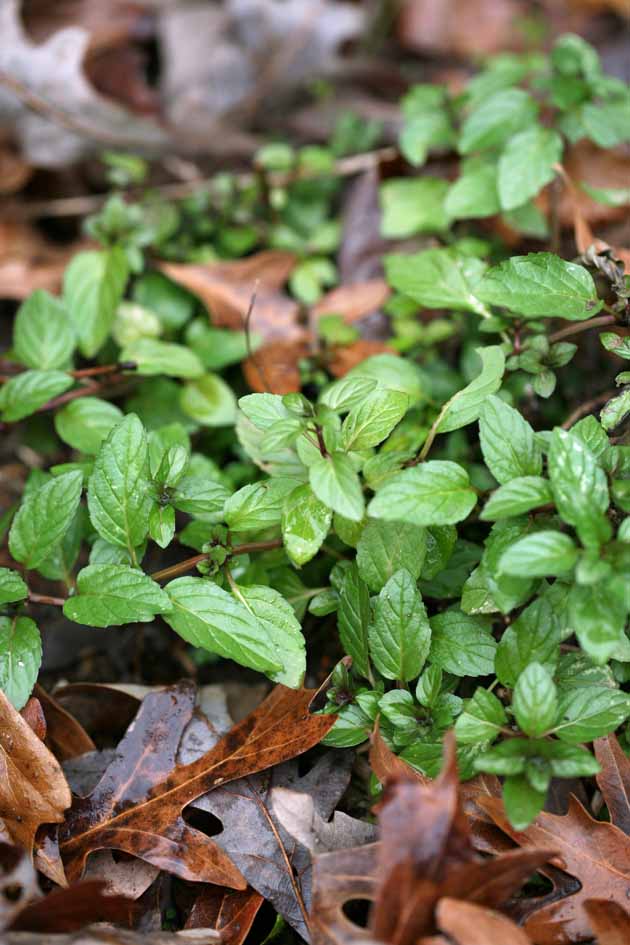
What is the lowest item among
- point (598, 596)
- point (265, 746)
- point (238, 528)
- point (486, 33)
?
point (265, 746)

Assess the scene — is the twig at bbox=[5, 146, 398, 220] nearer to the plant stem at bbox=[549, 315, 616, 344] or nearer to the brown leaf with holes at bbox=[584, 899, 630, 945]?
the plant stem at bbox=[549, 315, 616, 344]

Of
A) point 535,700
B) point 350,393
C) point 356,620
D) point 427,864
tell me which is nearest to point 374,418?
point 350,393

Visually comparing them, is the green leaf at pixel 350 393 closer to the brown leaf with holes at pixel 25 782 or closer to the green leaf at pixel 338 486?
the green leaf at pixel 338 486

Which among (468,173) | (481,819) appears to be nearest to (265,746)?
(481,819)

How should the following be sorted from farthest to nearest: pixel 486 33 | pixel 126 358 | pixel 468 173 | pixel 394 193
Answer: pixel 486 33 → pixel 394 193 → pixel 468 173 → pixel 126 358

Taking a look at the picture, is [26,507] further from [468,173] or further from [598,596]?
[468,173]

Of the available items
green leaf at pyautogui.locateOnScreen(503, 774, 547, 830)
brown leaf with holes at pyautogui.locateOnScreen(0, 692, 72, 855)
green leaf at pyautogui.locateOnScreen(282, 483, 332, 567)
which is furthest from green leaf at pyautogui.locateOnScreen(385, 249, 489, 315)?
brown leaf with holes at pyautogui.locateOnScreen(0, 692, 72, 855)

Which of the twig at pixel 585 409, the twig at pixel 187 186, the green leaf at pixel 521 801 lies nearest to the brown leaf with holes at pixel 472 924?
the green leaf at pixel 521 801

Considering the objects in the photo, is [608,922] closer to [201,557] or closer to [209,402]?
[201,557]
